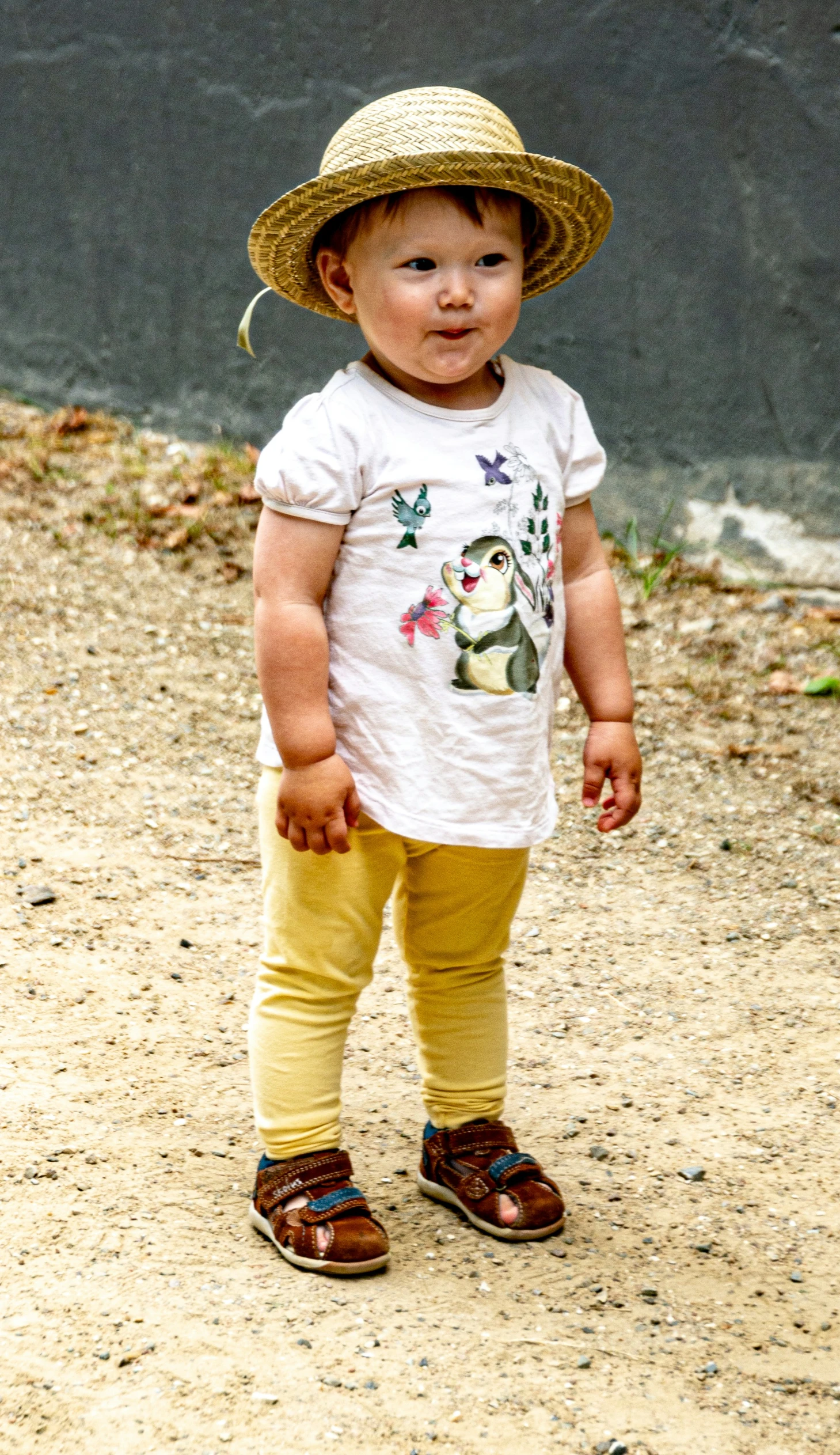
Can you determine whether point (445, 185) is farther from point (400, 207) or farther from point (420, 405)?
point (420, 405)

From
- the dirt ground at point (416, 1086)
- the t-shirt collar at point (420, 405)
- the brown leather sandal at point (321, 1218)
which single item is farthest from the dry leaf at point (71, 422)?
the brown leather sandal at point (321, 1218)

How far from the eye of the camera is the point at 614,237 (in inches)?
177

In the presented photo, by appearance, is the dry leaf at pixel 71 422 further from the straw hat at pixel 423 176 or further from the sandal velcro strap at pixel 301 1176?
the sandal velcro strap at pixel 301 1176

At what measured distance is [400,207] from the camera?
5.95 ft

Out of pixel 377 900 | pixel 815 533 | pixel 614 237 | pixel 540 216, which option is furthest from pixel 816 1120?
pixel 614 237

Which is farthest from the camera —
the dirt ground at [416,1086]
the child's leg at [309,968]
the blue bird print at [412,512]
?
the child's leg at [309,968]

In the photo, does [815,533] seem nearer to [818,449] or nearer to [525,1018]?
[818,449]

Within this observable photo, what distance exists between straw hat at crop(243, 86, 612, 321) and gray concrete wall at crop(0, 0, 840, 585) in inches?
99.0

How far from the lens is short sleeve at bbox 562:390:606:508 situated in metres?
2.03

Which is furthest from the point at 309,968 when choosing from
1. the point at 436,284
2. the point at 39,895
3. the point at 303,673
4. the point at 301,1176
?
the point at 39,895

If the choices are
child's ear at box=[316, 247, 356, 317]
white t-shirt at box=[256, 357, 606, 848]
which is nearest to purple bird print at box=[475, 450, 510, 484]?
white t-shirt at box=[256, 357, 606, 848]

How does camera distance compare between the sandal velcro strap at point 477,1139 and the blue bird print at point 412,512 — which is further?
the sandal velcro strap at point 477,1139

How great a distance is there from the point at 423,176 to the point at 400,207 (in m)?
0.06

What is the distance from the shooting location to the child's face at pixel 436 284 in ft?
5.92
